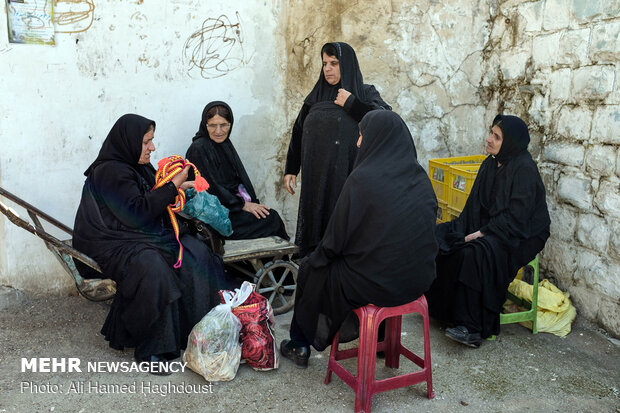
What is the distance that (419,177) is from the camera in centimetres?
290

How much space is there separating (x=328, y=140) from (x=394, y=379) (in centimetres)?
177

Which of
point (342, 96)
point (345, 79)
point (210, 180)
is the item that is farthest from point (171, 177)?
point (345, 79)

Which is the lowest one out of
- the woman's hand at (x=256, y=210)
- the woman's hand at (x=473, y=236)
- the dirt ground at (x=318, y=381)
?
the dirt ground at (x=318, y=381)

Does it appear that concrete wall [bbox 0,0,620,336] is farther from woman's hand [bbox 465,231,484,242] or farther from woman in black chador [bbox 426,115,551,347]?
woman's hand [bbox 465,231,484,242]

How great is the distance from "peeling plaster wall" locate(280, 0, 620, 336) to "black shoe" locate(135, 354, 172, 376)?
220 centimetres

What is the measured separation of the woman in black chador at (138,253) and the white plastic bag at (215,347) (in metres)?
0.21

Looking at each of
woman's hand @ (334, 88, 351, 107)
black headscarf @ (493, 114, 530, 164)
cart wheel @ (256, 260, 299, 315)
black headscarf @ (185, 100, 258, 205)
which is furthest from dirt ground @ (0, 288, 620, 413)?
woman's hand @ (334, 88, 351, 107)

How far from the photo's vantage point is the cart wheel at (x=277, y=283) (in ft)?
13.3

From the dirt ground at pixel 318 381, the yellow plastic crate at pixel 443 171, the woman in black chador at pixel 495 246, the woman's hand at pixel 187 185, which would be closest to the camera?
the dirt ground at pixel 318 381

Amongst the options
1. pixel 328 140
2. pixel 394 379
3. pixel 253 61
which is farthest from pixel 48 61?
pixel 394 379

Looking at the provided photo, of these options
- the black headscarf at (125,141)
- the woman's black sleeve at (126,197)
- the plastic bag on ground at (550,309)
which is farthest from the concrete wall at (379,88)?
the woman's black sleeve at (126,197)

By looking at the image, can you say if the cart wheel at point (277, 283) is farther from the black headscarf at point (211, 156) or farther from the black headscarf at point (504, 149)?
the black headscarf at point (504, 149)

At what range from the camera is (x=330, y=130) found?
396 cm

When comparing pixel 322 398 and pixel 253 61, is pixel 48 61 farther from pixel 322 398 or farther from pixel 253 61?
pixel 322 398
